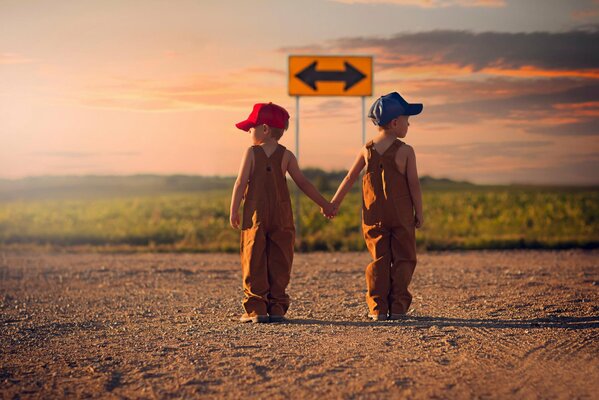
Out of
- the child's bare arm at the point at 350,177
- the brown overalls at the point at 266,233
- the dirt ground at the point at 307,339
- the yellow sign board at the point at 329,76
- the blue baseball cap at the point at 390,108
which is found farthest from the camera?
the yellow sign board at the point at 329,76

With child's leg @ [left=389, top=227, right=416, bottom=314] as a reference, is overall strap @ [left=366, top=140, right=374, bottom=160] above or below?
above

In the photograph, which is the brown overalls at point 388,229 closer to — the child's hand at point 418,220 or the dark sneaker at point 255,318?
the child's hand at point 418,220

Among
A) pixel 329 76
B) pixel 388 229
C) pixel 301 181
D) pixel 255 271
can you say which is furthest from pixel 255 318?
pixel 329 76

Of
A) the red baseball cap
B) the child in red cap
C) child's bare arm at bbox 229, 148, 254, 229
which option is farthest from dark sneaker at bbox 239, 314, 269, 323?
the red baseball cap

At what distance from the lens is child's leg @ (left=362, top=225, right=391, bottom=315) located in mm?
8438

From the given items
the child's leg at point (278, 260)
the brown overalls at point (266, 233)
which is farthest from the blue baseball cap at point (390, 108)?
the child's leg at point (278, 260)

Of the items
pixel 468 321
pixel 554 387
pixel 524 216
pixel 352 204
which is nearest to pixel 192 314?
pixel 468 321

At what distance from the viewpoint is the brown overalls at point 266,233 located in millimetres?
8328

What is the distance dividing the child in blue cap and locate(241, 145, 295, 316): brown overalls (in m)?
0.79

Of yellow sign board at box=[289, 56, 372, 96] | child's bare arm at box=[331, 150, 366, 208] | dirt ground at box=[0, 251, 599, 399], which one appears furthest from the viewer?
yellow sign board at box=[289, 56, 372, 96]

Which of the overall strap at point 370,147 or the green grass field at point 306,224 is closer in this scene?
the overall strap at point 370,147

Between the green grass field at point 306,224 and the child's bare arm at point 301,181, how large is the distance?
8.71 meters

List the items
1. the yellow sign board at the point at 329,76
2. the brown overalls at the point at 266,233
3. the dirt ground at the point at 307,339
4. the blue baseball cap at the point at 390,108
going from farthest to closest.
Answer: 1. the yellow sign board at the point at 329,76
2. the blue baseball cap at the point at 390,108
3. the brown overalls at the point at 266,233
4. the dirt ground at the point at 307,339

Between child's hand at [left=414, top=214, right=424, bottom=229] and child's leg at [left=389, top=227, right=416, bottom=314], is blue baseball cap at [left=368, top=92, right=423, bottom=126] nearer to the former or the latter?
child's hand at [left=414, top=214, right=424, bottom=229]
